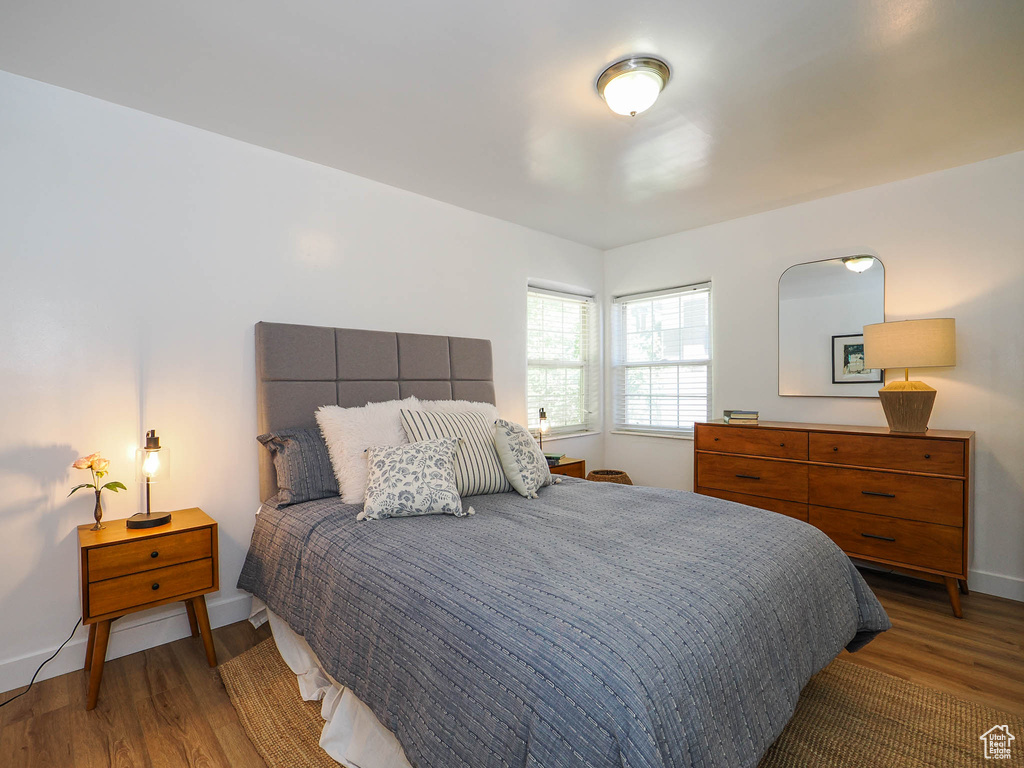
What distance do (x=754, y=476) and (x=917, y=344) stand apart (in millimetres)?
1173

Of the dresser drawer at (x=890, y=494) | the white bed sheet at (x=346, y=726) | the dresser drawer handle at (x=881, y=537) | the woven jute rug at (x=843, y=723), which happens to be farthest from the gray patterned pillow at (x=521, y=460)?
the dresser drawer handle at (x=881, y=537)

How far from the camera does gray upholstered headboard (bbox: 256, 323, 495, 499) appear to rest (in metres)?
2.60

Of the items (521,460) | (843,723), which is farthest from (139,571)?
(843,723)

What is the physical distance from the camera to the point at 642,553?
1.62m

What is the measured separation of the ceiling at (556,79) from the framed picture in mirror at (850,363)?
39.5 inches

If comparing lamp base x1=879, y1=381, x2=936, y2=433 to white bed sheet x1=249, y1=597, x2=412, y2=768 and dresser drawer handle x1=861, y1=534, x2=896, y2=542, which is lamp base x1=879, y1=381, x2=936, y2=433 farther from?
white bed sheet x1=249, y1=597, x2=412, y2=768

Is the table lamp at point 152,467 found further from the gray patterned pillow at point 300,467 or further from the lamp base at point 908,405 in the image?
the lamp base at point 908,405

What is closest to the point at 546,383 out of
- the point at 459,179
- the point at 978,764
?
the point at 459,179

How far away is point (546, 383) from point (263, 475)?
2378 mm

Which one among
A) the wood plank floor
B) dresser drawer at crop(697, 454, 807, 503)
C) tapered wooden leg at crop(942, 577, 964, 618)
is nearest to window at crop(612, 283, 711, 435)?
dresser drawer at crop(697, 454, 807, 503)

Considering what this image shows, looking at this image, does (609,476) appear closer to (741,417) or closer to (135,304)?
(741,417)

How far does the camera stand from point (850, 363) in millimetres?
3348

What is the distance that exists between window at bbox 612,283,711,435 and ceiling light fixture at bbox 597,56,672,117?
90.5 inches

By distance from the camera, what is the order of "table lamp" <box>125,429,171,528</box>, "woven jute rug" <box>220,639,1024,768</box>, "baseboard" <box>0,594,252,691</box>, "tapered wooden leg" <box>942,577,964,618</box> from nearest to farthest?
"woven jute rug" <box>220,639,1024,768</box>
"baseboard" <box>0,594,252,691</box>
"table lamp" <box>125,429,171,528</box>
"tapered wooden leg" <box>942,577,964,618</box>
